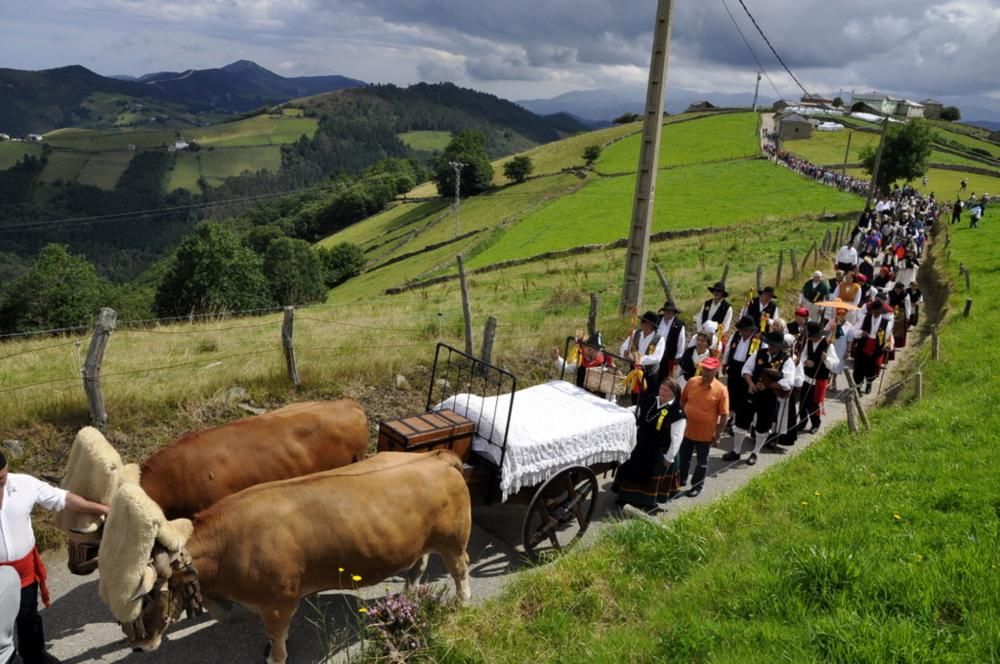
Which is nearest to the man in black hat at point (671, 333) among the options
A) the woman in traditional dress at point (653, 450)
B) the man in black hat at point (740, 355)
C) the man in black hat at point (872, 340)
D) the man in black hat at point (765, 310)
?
the man in black hat at point (740, 355)

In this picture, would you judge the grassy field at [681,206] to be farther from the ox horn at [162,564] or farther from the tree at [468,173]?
the ox horn at [162,564]

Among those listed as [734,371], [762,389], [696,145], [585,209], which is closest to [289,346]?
[734,371]

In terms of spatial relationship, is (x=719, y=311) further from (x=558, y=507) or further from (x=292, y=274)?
(x=292, y=274)

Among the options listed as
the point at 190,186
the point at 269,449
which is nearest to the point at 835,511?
the point at 269,449

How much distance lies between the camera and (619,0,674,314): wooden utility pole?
11.7m

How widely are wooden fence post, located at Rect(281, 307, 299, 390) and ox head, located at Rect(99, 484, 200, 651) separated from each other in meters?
4.74

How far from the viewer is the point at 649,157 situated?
1212 cm

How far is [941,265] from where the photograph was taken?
2352cm

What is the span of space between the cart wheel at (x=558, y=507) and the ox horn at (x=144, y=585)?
3.34 metres

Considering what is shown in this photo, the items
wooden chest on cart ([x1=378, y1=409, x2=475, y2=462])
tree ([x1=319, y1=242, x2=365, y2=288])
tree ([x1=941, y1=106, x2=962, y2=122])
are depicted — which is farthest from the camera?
tree ([x1=941, y1=106, x2=962, y2=122])

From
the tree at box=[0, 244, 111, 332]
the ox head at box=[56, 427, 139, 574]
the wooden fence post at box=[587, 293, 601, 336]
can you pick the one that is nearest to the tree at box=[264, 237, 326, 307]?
the tree at box=[0, 244, 111, 332]

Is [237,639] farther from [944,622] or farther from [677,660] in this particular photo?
[944,622]

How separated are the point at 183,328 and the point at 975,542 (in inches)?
542

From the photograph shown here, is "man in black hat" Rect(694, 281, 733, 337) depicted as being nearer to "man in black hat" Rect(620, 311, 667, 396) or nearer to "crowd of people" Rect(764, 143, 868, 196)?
"man in black hat" Rect(620, 311, 667, 396)
